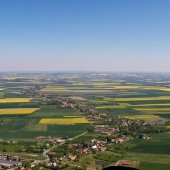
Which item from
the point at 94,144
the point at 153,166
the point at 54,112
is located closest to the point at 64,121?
the point at 54,112

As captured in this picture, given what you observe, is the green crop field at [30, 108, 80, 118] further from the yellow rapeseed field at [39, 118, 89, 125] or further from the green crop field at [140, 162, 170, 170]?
the green crop field at [140, 162, 170, 170]

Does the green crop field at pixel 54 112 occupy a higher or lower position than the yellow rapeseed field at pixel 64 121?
higher

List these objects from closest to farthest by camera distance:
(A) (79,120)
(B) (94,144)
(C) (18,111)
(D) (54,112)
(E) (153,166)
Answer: (E) (153,166) → (B) (94,144) → (A) (79,120) → (D) (54,112) → (C) (18,111)

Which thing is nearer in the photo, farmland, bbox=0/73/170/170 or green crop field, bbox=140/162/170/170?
green crop field, bbox=140/162/170/170

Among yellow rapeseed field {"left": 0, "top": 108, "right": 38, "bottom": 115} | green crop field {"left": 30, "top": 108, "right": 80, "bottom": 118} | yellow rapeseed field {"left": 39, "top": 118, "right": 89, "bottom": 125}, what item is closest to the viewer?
yellow rapeseed field {"left": 39, "top": 118, "right": 89, "bottom": 125}

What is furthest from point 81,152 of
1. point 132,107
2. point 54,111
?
point 132,107

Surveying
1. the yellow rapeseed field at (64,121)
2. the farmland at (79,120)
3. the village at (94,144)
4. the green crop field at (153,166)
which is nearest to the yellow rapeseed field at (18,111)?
the farmland at (79,120)

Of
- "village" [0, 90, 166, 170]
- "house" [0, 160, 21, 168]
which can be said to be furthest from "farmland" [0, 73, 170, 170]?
"house" [0, 160, 21, 168]

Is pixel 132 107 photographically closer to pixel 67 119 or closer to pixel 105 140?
pixel 67 119

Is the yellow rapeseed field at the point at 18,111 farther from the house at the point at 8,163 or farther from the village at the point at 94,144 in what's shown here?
the house at the point at 8,163

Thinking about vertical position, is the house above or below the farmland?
below

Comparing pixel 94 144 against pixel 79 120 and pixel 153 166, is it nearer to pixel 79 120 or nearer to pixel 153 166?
pixel 153 166

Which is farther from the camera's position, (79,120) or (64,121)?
(79,120)
